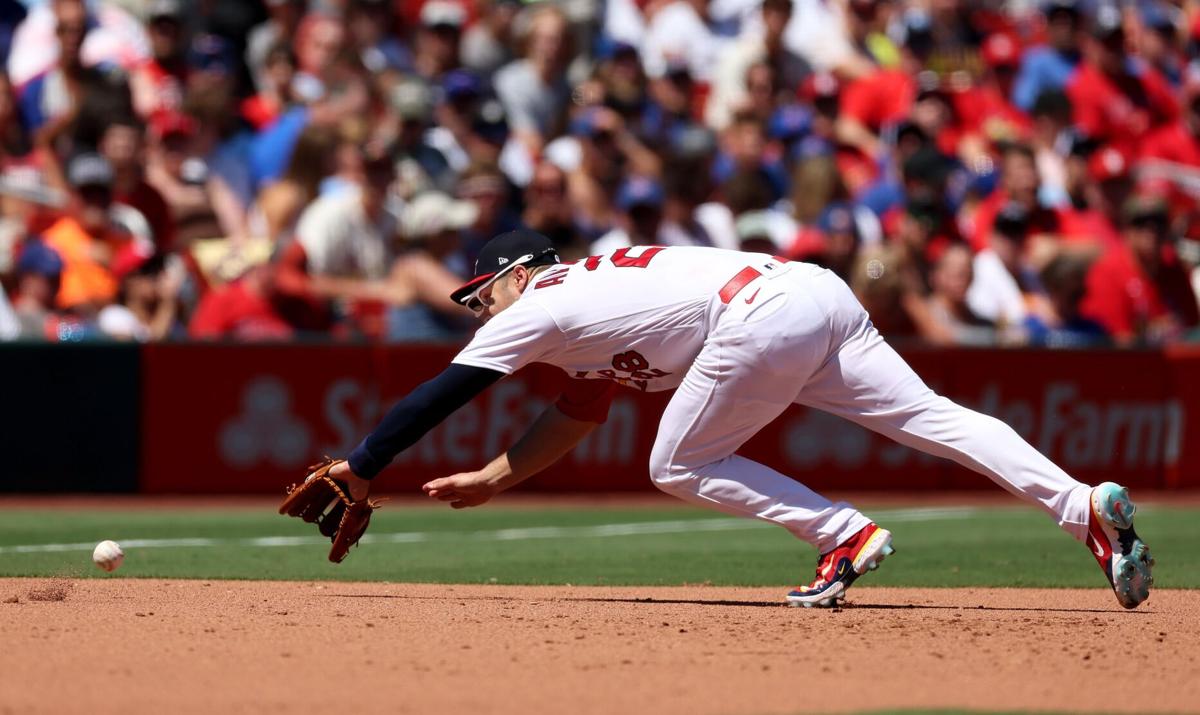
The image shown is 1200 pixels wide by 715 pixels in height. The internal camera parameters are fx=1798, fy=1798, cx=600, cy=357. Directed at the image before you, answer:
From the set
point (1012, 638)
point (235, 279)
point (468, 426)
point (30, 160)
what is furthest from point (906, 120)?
point (1012, 638)

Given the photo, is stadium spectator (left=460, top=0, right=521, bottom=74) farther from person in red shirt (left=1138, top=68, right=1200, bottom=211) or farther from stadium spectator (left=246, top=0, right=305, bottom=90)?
person in red shirt (left=1138, top=68, right=1200, bottom=211)

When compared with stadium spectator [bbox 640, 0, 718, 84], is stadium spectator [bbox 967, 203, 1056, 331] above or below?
below

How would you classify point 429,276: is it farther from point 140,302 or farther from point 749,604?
point 749,604

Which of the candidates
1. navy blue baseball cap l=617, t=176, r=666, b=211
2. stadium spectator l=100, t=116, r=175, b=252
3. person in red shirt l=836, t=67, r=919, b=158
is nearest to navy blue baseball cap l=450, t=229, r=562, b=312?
navy blue baseball cap l=617, t=176, r=666, b=211

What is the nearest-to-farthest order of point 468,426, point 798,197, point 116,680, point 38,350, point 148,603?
point 116,680 → point 148,603 → point 38,350 → point 468,426 → point 798,197

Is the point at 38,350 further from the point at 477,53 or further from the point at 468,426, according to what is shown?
the point at 477,53

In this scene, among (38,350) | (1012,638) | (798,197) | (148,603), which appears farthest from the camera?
(798,197)

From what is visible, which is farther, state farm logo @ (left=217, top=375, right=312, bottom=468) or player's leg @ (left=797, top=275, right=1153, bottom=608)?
state farm logo @ (left=217, top=375, right=312, bottom=468)
